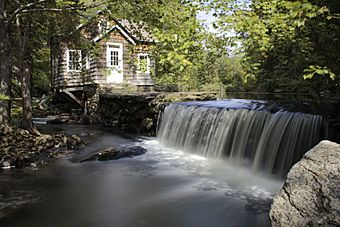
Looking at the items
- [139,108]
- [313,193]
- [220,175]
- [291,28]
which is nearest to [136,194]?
[220,175]

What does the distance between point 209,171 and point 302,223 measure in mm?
Answer: 4789

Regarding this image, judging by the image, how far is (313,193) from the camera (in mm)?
3594

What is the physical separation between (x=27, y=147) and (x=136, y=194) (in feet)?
15.1

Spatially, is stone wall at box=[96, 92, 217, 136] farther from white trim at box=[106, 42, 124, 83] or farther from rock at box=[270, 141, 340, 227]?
rock at box=[270, 141, 340, 227]

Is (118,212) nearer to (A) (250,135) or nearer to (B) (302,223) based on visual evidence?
(B) (302,223)

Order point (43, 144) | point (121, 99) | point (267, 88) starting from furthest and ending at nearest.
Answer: point (267, 88) → point (121, 99) → point (43, 144)

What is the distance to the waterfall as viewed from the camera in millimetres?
7238

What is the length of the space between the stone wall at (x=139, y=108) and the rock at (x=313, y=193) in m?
10.2

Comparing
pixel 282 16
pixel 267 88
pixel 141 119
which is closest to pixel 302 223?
pixel 282 16

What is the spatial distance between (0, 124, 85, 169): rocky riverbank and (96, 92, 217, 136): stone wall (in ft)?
14.2

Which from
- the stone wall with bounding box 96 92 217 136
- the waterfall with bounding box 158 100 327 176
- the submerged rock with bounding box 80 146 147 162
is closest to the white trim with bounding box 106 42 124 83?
the stone wall with bounding box 96 92 217 136

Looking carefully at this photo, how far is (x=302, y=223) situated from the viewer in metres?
3.56

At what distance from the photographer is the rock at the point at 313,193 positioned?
11.1 feet

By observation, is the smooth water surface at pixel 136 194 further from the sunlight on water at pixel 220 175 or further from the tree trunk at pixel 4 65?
the tree trunk at pixel 4 65
